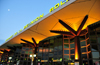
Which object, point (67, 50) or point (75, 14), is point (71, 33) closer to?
point (67, 50)

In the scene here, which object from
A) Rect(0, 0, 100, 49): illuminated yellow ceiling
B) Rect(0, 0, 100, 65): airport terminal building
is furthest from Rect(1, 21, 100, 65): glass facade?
Rect(0, 0, 100, 49): illuminated yellow ceiling

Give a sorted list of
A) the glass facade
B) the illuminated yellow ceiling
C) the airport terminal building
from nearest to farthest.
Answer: the illuminated yellow ceiling < the airport terminal building < the glass facade

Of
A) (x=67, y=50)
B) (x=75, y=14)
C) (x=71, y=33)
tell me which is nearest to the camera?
(x=75, y=14)

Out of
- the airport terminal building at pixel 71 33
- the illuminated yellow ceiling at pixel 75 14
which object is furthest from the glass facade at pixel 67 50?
the illuminated yellow ceiling at pixel 75 14

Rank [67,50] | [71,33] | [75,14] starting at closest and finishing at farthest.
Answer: [75,14] → [71,33] → [67,50]

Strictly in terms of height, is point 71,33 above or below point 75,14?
below

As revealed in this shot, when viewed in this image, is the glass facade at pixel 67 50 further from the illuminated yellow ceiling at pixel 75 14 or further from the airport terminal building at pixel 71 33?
the illuminated yellow ceiling at pixel 75 14

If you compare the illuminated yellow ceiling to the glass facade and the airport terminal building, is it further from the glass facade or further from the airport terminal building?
the glass facade

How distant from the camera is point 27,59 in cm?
3142

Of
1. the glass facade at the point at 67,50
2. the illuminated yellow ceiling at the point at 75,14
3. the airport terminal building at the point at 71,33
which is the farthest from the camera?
the glass facade at the point at 67,50

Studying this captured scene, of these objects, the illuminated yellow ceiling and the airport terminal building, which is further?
the airport terminal building

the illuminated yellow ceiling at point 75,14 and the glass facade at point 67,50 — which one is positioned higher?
the illuminated yellow ceiling at point 75,14

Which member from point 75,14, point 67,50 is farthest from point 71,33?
point 75,14

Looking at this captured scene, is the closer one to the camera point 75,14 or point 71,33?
point 75,14
